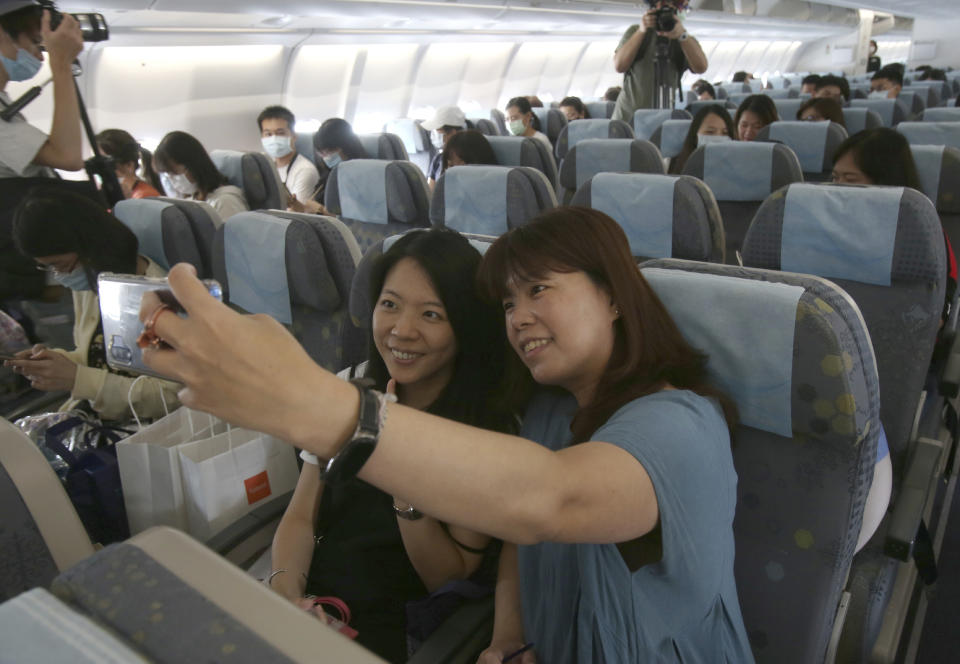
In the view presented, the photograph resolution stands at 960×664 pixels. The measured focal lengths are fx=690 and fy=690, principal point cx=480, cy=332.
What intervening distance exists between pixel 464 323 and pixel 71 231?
1.46 meters

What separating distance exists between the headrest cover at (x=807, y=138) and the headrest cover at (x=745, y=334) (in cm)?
336

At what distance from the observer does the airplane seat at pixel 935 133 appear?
3.90m

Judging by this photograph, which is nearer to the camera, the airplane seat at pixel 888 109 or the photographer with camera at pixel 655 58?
the photographer with camera at pixel 655 58

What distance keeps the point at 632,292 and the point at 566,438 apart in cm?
30

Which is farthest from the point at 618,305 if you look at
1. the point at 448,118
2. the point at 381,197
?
the point at 448,118

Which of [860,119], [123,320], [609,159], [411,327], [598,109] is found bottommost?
[598,109]

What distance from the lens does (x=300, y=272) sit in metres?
2.02

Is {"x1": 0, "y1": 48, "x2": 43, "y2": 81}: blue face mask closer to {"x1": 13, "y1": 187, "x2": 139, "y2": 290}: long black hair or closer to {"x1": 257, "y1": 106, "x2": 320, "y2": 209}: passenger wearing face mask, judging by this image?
{"x1": 13, "y1": 187, "x2": 139, "y2": 290}: long black hair

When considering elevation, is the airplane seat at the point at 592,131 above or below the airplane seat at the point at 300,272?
below

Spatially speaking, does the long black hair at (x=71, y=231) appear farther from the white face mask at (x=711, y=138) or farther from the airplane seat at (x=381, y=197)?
the white face mask at (x=711, y=138)

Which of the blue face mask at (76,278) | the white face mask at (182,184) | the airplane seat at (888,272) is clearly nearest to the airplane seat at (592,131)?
the white face mask at (182,184)

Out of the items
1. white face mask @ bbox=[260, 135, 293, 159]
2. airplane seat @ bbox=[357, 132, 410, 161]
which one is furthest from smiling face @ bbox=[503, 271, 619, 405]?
airplane seat @ bbox=[357, 132, 410, 161]

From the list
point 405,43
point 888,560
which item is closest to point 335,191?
point 888,560

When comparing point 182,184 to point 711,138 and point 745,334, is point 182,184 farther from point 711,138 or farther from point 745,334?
point 745,334
